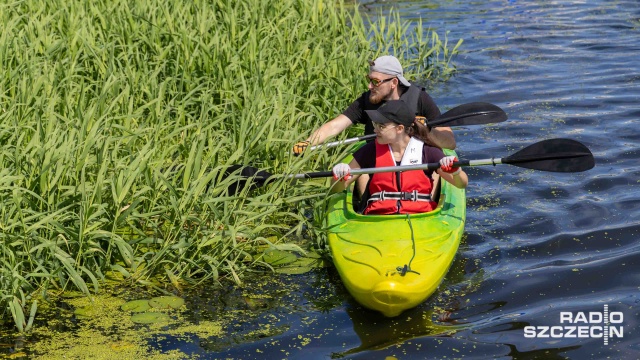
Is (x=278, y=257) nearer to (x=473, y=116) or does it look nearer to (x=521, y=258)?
(x=521, y=258)

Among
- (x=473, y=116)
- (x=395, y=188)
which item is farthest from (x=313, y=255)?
(x=473, y=116)

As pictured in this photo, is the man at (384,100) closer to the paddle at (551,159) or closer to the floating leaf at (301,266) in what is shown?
the paddle at (551,159)

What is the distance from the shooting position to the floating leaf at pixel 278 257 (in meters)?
6.57

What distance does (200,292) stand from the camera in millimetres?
6047

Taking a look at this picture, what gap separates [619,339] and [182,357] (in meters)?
2.37

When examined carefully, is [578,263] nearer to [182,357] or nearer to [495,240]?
[495,240]

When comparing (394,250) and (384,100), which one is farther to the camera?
(384,100)

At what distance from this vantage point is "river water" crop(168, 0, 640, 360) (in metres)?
5.38

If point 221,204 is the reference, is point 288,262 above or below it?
below

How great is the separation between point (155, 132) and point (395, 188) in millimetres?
1676

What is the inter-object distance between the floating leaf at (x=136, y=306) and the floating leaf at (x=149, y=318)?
0.06 m

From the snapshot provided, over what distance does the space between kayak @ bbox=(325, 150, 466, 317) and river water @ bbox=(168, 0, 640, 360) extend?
0.76ft

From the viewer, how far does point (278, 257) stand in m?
6.62

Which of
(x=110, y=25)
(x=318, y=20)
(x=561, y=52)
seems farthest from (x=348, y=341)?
(x=561, y=52)
